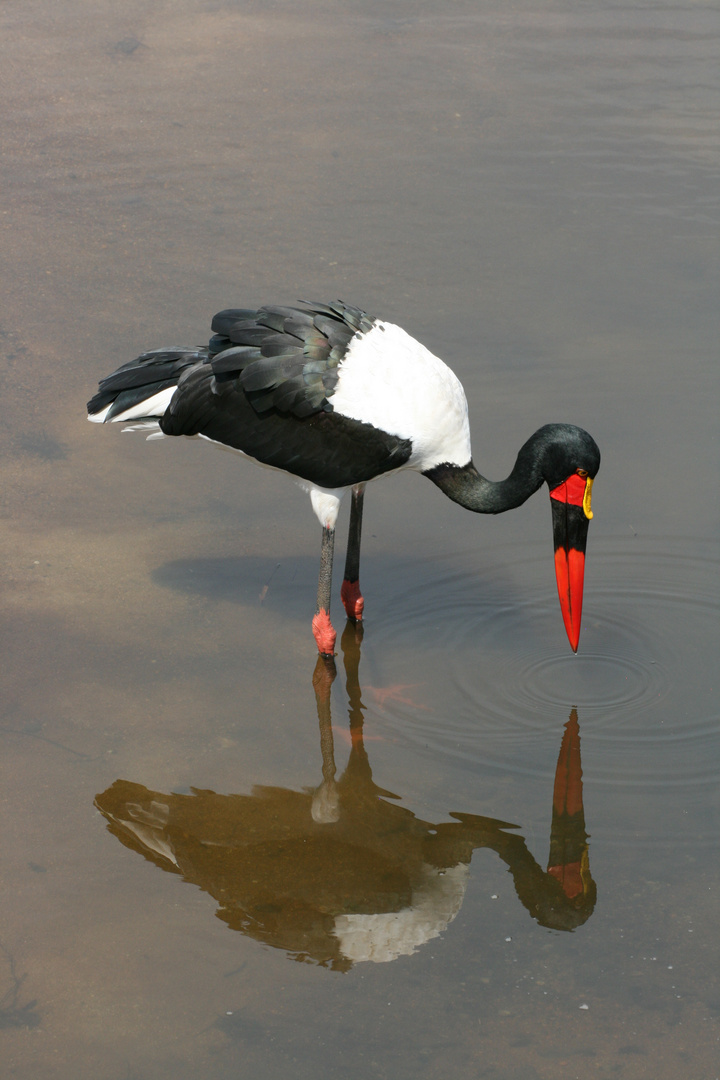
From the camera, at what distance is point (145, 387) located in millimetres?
5762

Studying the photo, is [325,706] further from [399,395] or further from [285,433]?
[399,395]

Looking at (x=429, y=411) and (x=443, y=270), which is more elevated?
(x=429, y=411)

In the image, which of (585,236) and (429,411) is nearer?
(429,411)

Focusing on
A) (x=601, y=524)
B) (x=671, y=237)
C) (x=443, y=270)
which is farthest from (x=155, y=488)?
(x=671, y=237)

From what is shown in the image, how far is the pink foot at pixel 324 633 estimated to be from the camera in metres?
5.49

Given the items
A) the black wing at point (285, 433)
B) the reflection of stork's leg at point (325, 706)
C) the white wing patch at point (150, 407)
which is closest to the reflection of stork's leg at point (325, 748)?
the reflection of stork's leg at point (325, 706)

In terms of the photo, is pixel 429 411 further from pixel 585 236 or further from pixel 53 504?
pixel 585 236

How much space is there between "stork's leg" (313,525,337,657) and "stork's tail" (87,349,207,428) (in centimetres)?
90

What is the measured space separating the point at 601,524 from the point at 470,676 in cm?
133

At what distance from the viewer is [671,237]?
8695 millimetres

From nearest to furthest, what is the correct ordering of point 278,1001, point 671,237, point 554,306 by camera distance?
point 278,1001
point 554,306
point 671,237

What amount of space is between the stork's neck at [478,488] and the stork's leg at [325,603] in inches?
19.8

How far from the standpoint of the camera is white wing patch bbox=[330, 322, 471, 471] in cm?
527

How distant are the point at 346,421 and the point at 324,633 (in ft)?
2.87
